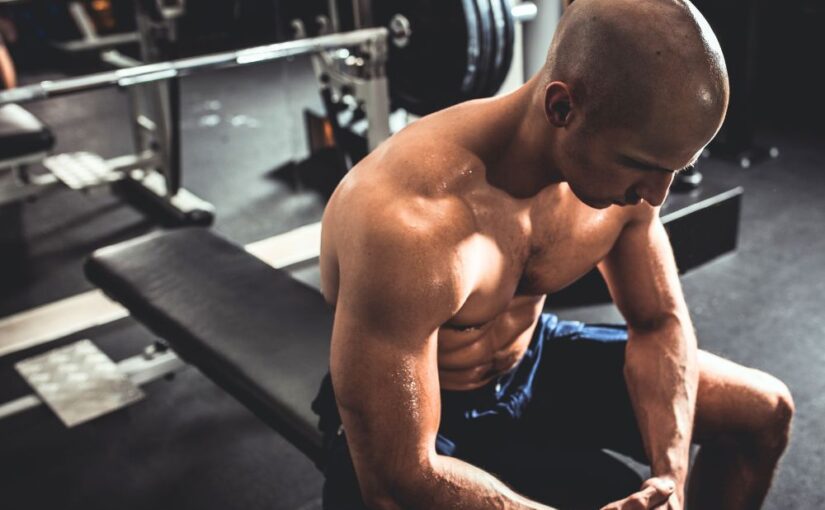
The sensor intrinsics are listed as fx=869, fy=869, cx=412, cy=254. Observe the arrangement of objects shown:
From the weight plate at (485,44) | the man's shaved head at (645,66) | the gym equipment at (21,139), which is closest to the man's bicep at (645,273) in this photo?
the man's shaved head at (645,66)

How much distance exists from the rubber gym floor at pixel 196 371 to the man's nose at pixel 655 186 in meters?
0.47

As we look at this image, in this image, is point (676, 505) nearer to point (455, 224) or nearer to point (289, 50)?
point (455, 224)

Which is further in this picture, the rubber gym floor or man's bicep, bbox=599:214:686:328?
the rubber gym floor

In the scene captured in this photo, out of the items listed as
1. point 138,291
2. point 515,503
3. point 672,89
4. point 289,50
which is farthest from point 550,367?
point 289,50

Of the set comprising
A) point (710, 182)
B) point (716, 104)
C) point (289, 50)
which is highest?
point (716, 104)

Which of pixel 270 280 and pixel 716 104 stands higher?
pixel 716 104

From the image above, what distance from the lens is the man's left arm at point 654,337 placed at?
1349mm

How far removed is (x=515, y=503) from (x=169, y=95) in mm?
2918

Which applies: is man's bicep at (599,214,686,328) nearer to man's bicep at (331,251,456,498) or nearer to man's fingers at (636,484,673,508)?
man's fingers at (636,484,673,508)

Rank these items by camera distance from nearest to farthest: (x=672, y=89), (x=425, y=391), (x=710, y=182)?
(x=672, y=89)
(x=425, y=391)
(x=710, y=182)

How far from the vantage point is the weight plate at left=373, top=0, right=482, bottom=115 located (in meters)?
2.51

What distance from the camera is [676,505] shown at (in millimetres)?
1238

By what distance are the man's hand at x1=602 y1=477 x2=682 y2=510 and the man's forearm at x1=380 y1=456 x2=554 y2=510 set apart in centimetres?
10

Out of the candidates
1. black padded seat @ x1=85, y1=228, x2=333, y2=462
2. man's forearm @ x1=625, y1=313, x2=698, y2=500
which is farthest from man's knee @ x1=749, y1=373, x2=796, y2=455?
black padded seat @ x1=85, y1=228, x2=333, y2=462
